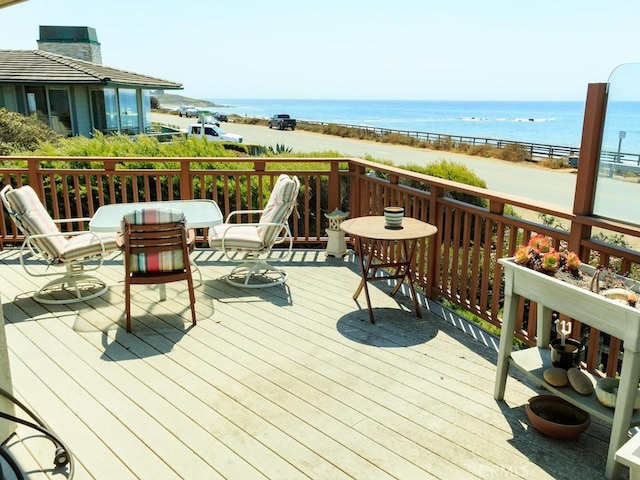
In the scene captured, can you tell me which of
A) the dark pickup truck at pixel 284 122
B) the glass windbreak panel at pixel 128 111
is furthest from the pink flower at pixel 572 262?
the dark pickup truck at pixel 284 122

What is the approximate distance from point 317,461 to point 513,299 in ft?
4.32

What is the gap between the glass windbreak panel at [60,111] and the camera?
16.2m

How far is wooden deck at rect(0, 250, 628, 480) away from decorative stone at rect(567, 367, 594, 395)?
30 cm

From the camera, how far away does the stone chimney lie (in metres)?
23.7

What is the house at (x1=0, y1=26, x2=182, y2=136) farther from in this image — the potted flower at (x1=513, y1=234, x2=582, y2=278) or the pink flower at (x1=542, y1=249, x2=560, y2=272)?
the pink flower at (x1=542, y1=249, x2=560, y2=272)

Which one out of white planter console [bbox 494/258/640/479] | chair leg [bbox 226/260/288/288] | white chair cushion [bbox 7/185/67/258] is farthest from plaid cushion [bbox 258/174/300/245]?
white planter console [bbox 494/258/640/479]

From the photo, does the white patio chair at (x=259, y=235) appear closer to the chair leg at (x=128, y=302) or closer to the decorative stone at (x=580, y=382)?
the chair leg at (x=128, y=302)

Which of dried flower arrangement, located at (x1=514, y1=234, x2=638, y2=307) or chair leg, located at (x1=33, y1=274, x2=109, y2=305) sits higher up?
dried flower arrangement, located at (x1=514, y1=234, x2=638, y2=307)

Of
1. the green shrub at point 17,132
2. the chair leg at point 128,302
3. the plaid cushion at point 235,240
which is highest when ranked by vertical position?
the green shrub at point 17,132

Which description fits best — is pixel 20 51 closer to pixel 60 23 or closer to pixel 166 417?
pixel 60 23

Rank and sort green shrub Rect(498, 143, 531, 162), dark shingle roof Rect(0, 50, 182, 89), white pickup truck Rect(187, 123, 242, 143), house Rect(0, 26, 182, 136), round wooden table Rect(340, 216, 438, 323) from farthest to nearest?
green shrub Rect(498, 143, 531, 162) < white pickup truck Rect(187, 123, 242, 143) < house Rect(0, 26, 182, 136) < dark shingle roof Rect(0, 50, 182, 89) < round wooden table Rect(340, 216, 438, 323)

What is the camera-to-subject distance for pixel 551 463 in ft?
7.72

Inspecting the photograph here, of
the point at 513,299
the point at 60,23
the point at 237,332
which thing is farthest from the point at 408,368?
the point at 60,23

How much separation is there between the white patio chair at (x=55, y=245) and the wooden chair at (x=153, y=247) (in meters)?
0.71
